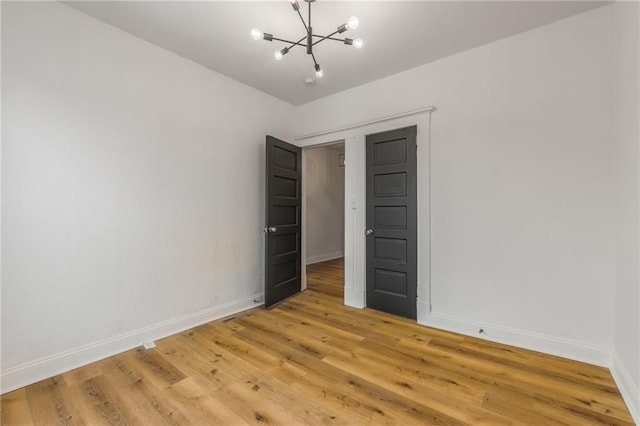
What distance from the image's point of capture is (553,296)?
2258 millimetres

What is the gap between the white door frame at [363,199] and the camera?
9.45ft

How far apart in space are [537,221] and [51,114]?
3901 mm

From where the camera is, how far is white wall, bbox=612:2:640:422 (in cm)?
166

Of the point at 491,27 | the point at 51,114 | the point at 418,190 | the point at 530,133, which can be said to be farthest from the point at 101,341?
the point at 491,27

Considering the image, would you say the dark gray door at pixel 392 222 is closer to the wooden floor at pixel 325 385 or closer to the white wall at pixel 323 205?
the wooden floor at pixel 325 385

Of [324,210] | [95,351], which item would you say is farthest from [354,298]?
[324,210]

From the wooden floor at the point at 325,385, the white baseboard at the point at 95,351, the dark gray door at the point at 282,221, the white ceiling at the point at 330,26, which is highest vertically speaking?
the white ceiling at the point at 330,26

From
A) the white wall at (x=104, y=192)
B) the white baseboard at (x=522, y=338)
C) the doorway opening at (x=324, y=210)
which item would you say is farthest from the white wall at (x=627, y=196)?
the doorway opening at (x=324, y=210)

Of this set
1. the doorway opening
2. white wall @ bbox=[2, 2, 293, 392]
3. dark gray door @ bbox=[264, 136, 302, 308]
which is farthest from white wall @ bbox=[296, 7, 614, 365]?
the doorway opening

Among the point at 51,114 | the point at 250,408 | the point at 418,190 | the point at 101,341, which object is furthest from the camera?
the point at 418,190

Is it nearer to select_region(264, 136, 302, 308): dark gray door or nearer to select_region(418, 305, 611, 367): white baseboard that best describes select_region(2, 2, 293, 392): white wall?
select_region(264, 136, 302, 308): dark gray door

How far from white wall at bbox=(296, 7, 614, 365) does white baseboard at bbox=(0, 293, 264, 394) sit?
2429 mm

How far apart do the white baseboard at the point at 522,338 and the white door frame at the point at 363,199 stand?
0.14m

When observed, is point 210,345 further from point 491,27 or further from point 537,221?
point 491,27
